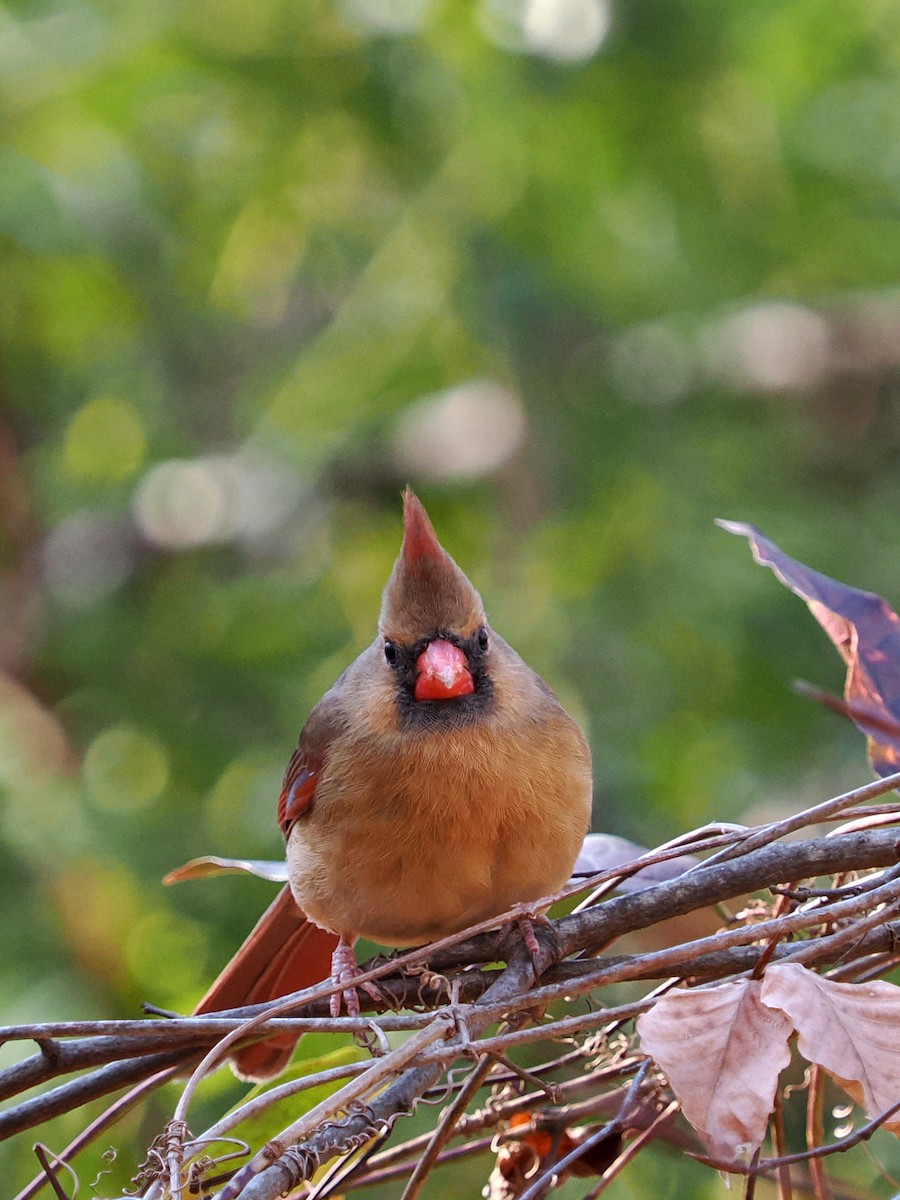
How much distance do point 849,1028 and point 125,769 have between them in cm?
299

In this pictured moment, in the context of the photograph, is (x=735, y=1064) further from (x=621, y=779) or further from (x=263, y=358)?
(x=263, y=358)

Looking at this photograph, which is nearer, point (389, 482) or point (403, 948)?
point (403, 948)

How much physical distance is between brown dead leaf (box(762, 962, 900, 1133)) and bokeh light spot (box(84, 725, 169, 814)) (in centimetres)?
263

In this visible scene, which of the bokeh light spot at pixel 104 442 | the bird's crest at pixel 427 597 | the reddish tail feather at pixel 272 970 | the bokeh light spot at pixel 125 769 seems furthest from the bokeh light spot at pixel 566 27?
the reddish tail feather at pixel 272 970

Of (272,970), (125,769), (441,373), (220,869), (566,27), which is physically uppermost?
(566,27)

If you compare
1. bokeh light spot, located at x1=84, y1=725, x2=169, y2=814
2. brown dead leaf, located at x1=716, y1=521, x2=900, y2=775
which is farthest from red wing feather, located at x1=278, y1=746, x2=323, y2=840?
bokeh light spot, located at x1=84, y1=725, x2=169, y2=814

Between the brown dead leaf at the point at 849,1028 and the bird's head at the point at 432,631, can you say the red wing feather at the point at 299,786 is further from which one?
the brown dead leaf at the point at 849,1028

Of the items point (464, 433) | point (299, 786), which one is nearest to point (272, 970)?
point (299, 786)

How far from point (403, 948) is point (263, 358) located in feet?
13.6

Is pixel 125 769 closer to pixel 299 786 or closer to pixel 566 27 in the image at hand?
pixel 299 786

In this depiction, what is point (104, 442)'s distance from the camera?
15.6 ft

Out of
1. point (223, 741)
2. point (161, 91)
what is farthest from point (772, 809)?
point (161, 91)

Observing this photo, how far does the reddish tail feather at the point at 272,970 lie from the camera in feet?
6.55

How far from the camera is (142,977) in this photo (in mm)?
2711
